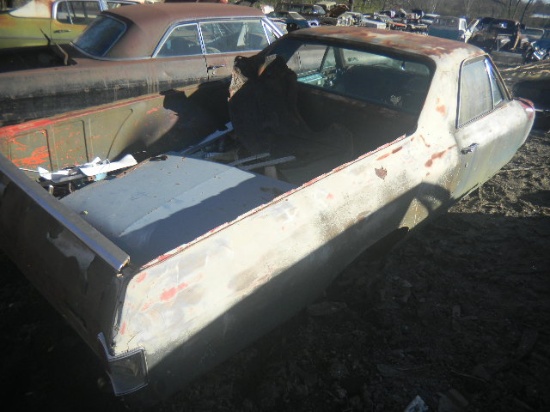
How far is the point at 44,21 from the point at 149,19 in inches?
112

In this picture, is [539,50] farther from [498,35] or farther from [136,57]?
[136,57]

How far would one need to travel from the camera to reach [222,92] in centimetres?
409

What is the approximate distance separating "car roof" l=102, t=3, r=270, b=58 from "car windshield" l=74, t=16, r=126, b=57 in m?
0.08

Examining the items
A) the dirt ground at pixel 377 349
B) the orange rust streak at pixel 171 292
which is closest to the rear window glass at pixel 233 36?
the dirt ground at pixel 377 349

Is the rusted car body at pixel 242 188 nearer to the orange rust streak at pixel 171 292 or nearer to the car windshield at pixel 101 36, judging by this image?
the orange rust streak at pixel 171 292

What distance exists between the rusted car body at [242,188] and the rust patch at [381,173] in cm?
1

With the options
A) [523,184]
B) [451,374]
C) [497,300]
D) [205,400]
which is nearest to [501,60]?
[523,184]

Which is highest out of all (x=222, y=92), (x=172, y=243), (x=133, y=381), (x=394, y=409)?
(x=222, y=92)

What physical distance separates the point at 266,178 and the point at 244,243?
3.18 feet

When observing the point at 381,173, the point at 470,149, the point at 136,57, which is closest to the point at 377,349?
the point at 381,173

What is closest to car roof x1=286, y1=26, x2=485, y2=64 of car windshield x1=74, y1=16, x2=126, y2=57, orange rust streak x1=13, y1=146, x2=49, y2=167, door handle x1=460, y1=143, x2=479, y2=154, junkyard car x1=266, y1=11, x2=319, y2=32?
door handle x1=460, y1=143, x2=479, y2=154

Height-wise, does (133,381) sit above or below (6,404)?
above

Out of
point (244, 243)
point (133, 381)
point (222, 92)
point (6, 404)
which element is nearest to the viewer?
point (133, 381)

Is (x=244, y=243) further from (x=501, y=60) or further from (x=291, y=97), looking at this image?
(x=501, y=60)
